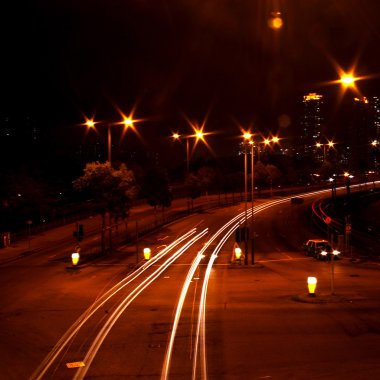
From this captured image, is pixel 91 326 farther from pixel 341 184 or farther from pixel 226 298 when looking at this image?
pixel 341 184

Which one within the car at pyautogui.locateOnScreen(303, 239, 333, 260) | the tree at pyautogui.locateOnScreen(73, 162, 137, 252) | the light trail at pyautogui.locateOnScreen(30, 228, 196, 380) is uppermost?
the tree at pyautogui.locateOnScreen(73, 162, 137, 252)

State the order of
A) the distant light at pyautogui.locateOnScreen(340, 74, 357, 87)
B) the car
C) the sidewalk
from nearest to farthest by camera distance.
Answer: the distant light at pyautogui.locateOnScreen(340, 74, 357, 87) < the car < the sidewalk

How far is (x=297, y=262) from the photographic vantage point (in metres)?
38.6

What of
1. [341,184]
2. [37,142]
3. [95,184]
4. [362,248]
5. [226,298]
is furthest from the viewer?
[341,184]

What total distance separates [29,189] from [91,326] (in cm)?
4630

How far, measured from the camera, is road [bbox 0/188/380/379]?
13266 mm

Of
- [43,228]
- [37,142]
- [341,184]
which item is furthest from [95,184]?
[341,184]

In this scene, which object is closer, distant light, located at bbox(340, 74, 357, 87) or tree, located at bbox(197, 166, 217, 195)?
distant light, located at bbox(340, 74, 357, 87)

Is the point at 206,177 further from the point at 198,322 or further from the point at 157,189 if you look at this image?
the point at 198,322

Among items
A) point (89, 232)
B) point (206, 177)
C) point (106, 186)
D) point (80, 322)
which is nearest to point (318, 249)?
point (106, 186)

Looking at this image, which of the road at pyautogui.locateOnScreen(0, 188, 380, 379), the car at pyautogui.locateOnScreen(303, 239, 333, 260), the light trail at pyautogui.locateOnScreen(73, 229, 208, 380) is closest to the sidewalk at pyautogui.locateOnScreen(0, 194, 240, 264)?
the light trail at pyautogui.locateOnScreen(73, 229, 208, 380)

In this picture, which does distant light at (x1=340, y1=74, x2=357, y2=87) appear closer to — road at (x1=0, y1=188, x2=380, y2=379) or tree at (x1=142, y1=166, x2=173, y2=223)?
road at (x1=0, y1=188, x2=380, y2=379)

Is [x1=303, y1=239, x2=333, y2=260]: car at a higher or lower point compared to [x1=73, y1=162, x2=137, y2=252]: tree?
lower

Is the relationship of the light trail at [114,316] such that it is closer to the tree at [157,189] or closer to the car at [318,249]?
the car at [318,249]
